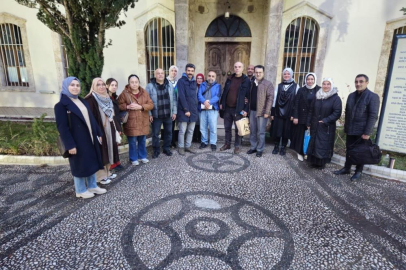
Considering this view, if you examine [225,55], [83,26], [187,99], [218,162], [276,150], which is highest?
[83,26]

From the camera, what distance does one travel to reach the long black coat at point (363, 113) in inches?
146

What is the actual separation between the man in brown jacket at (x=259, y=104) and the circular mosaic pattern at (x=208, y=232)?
196 cm

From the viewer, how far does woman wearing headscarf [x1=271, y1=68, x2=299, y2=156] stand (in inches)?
184

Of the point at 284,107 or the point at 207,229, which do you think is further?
the point at 284,107

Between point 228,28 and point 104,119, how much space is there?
6358 millimetres

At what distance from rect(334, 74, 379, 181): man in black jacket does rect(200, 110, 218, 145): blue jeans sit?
243cm

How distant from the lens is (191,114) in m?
4.95

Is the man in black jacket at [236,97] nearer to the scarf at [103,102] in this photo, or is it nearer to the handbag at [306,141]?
the handbag at [306,141]

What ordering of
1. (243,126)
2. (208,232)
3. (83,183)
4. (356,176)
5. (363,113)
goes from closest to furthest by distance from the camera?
(208,232)
(83,183)
(363,113)
(356,176)
(243,126)

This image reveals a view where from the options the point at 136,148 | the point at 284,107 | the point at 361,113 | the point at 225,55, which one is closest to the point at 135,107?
the point at 136,148

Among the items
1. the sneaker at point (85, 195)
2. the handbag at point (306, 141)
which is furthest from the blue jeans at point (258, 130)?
the sneaker at point (85, 195)

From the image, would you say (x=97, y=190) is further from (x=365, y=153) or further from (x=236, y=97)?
(x=365, y=153)

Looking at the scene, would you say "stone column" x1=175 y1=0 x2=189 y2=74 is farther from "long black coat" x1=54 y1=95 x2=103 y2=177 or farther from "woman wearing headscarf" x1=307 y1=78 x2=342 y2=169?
"long black coat" x1=54 y1=95 x2=103 y2=177

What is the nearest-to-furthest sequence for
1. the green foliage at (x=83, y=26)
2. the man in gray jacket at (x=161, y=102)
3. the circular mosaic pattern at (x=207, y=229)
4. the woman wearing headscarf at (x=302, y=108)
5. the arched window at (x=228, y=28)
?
the circular mosaic pattern at (x=207, y=229) → the woman wearing headscarf at (x=302, y=108) → the man in gray jacket at (x=161, y=102) → the green foliage at (x=83, y=26) → the arched window at (x=228, y=28)
